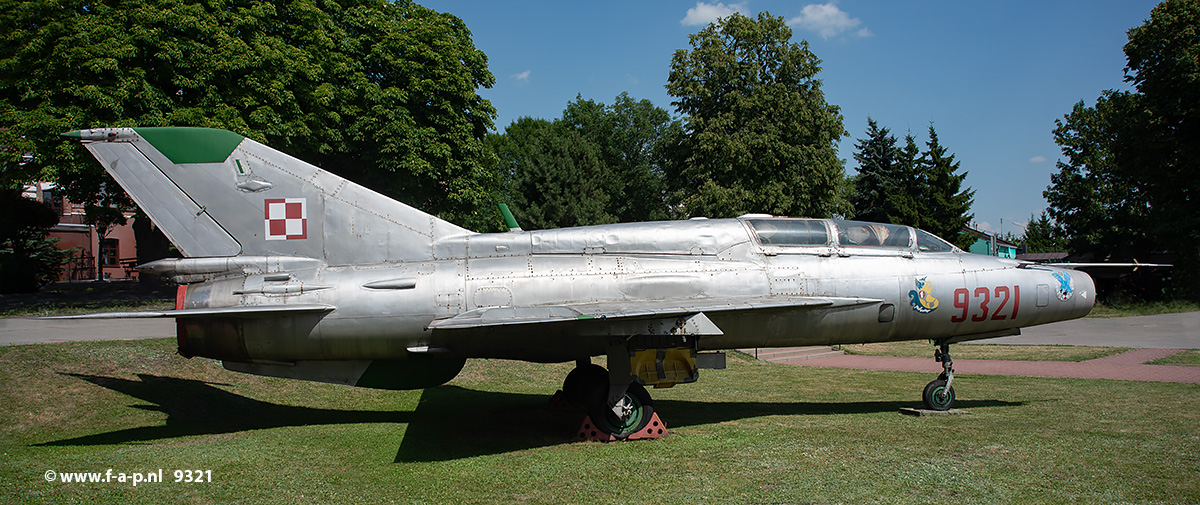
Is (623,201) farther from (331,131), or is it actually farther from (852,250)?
(852,250)

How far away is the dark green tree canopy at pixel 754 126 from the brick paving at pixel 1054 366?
16.6 meters

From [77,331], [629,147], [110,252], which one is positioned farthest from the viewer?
[629,147]

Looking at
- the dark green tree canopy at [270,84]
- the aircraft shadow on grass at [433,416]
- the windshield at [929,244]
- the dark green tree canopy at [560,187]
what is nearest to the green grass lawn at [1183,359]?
the aircraft shadow on grass at [433,416]

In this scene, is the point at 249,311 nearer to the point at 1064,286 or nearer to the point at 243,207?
the point at 243,207

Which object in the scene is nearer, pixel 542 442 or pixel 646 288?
pixel 542 442

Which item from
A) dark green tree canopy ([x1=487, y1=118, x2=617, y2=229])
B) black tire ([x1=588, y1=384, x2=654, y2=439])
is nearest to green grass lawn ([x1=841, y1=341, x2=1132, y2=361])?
black tire ([x1=588, y1=384, x2=654, y2=439])

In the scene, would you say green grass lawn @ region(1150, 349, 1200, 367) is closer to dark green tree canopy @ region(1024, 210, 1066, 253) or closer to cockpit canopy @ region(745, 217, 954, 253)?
cockpit canopy @ region(745, 217, 954, 253)

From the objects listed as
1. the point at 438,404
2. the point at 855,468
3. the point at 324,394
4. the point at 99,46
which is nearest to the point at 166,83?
the point at 99,46

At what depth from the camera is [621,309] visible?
8383mm

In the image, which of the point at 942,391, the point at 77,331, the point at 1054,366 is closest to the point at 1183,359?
the point at 1054,366

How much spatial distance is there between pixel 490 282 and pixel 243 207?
3670 mm

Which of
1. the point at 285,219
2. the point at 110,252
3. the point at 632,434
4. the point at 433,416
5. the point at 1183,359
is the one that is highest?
the point at 110,252

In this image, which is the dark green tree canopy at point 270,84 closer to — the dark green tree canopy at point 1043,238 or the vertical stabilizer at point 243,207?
the vertical stabilizer at point 243,207

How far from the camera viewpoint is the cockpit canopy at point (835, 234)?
984 centimetres
